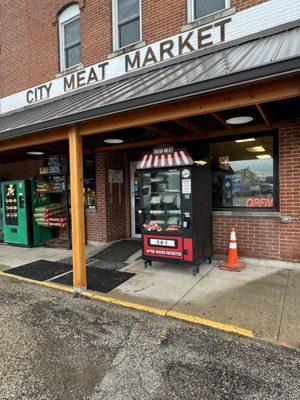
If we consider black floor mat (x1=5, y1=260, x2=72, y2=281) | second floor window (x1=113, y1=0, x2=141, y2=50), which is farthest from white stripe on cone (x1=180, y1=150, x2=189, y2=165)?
second floor window (x1=113, y1=0, x2=141, y2=50)

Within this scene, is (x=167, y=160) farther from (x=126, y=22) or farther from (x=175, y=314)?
(x=126, y=22)

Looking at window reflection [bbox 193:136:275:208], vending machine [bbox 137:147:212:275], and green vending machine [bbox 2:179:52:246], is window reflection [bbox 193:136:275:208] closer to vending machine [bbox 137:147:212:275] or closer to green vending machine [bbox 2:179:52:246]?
vending machine [bbox 137:147:212:275]

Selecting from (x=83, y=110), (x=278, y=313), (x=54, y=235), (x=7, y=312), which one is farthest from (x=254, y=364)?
(x=54, y=235)

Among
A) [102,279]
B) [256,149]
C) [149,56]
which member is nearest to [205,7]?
[149,56]

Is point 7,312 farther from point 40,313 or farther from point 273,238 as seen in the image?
point 273,238

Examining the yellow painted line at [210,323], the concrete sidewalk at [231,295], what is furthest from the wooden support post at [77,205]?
the yellow painted line at [210,323]

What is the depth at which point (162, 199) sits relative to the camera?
586 cm

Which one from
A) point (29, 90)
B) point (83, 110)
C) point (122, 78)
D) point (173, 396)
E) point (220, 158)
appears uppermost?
point (29, 90)

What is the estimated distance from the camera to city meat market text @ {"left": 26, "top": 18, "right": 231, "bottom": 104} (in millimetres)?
6176

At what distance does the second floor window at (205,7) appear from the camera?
6.29 metres

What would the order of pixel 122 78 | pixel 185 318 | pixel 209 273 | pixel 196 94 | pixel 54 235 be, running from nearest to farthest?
pixel 196 94 → pixel 185 318 → pixel 209 273 → pixel 122 78 → pixel 54 235

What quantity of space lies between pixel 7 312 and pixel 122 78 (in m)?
5.62

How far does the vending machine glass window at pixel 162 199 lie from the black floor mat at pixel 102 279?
116 cm

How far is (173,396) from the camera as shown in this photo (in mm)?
2486
